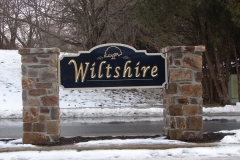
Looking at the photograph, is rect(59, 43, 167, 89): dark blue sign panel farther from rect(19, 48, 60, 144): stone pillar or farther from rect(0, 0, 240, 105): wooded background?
rect(0, 0, 240, 105): wooded background

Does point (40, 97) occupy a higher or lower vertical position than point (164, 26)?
lower

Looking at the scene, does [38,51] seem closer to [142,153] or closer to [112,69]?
[112,69]

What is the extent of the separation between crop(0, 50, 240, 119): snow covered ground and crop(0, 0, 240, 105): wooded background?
2923 millimetres

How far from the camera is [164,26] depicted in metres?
17.4

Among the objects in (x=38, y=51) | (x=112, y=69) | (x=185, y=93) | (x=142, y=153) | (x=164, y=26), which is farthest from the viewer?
(x=164, y=26)

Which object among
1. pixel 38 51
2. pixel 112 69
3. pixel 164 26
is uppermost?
pixel 164 26

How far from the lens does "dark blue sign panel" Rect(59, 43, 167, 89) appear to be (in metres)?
8.17

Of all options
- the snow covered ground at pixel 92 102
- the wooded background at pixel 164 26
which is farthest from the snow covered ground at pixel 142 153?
the wooded background at pixel 164 26

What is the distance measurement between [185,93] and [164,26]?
32.4ft

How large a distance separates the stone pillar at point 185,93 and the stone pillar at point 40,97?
2.56 m

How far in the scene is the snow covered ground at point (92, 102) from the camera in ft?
50.8

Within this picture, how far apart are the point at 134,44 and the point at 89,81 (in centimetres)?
1427

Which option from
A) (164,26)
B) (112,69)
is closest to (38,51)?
(112,69)

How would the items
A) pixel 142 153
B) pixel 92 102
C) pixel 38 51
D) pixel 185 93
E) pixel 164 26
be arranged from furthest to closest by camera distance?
1. pixel 92 102
2. pixel 164 26
3. pixel 185 93
4. pixel 38 51
5. pixel 142 153
